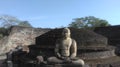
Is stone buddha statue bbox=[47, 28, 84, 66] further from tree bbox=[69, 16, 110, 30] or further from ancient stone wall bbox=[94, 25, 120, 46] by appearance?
tree bbox=[69, 16, 110, 30]

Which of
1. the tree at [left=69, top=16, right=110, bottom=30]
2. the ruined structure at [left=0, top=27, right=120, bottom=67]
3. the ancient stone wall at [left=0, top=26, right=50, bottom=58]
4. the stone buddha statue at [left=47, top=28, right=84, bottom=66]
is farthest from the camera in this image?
the tree at [left=69, top=16, right=110, bottom=30]

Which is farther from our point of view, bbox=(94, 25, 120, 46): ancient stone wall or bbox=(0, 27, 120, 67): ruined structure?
bbox=(94, 25, 120, 46): ancient stone wall

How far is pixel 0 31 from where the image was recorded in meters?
28.8

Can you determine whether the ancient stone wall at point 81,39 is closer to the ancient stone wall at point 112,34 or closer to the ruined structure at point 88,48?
the ruined structure at point 88,48

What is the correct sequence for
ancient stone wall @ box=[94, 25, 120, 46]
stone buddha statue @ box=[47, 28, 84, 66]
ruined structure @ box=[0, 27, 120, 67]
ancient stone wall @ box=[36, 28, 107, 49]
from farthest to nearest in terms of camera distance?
ancient stone wall @ box=[94, 25, 120, 46] → ancient stone wall @ box=[36, 28, 107, 49] → ruined structure @ box=[0, 27, 120, 67] → stone buddha statue @ box=[47, 28, 84, 66]

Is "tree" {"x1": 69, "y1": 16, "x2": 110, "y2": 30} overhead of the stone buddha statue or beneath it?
overhead

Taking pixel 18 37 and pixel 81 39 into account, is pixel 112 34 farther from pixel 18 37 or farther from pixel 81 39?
pixel 81 39

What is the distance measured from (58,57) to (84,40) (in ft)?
9.88

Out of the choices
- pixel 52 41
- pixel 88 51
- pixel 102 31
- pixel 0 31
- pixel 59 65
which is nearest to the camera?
pixel 59 65

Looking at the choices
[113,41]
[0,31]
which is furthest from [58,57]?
[0,31]

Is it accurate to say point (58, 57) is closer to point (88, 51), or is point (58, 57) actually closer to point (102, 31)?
point (88, 51)

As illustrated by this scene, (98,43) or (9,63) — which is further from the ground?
(98,43)

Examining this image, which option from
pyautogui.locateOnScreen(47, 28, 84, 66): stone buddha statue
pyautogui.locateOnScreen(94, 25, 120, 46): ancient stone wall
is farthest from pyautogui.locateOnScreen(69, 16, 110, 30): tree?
pyautogui.locateOnScreen(47, 28, 84, 66): stone buddha statue

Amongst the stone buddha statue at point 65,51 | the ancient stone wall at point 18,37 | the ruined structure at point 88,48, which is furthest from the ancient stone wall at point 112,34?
the stone buddha statue at point 65,51
